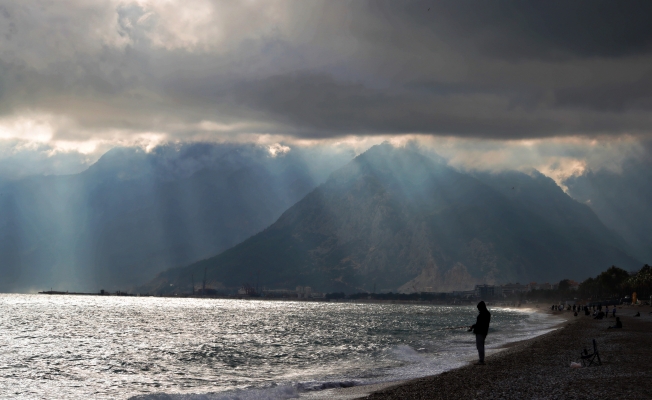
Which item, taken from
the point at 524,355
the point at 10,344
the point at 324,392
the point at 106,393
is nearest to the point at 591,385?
the point at 324,392

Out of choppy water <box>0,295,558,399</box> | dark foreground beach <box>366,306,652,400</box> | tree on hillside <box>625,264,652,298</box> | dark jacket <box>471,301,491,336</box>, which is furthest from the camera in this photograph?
tree on hillside <box>625,264,652,298</box>

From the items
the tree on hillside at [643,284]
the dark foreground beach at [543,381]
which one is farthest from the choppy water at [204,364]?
the tree on hillside at [643,284]

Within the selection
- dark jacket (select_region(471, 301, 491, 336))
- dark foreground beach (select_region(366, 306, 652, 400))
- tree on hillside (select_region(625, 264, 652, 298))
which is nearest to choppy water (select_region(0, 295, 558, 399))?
dark jacket (select_region(471, 301, 491, 336))

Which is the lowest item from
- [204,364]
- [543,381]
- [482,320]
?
[204,364]

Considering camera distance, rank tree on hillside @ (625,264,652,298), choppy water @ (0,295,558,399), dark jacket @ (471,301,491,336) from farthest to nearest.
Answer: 1. tree on hillside @ (625,264,652,298)
2. choppy water @ (0,295,558,399)
3. dark jacket @ (471,301,491,336)

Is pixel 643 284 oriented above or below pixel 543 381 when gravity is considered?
above

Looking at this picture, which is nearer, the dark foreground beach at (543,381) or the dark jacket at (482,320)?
the dark foreground beach at (543,381)

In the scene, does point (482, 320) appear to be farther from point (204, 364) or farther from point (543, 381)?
point (204, 364)

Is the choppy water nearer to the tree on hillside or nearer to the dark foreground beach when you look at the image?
the dark foreground beach

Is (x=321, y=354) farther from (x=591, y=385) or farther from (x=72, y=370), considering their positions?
(x=591, y=385)

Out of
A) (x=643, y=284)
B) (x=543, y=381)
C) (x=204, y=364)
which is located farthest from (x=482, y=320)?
(x=643, y=284)

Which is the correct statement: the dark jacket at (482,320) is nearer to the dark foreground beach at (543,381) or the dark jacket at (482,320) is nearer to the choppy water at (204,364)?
the dark foreground beach at (543,381)

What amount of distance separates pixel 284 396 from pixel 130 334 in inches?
2600

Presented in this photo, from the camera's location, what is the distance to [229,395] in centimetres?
3319
